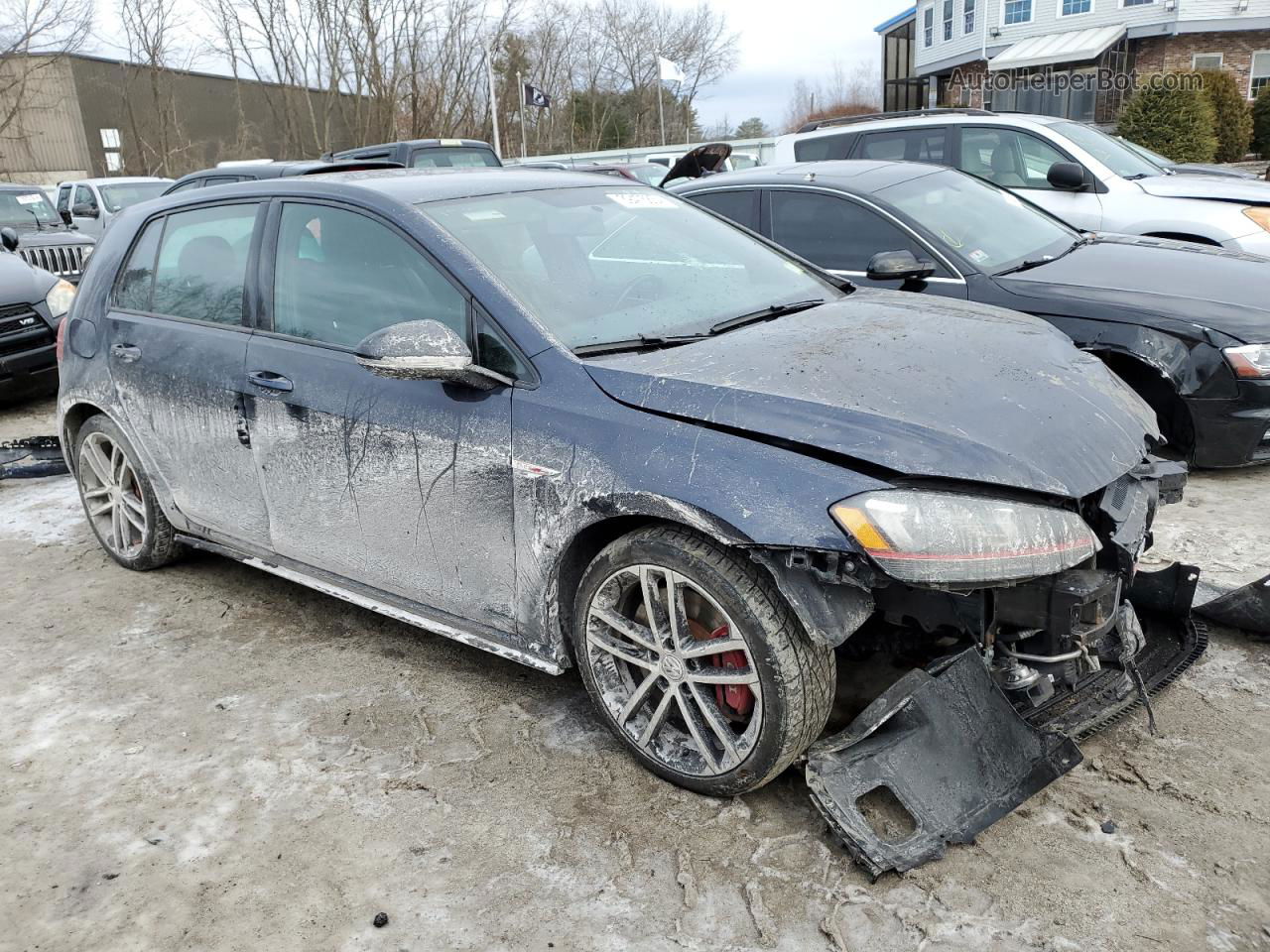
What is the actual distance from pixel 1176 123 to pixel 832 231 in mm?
21320

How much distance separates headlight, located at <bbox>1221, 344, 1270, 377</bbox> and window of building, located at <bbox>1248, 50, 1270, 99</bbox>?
33249 mm

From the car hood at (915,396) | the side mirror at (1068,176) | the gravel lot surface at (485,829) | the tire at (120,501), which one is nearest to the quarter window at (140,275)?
the tire at (120,501)

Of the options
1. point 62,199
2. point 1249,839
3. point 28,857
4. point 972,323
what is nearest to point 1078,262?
point 972,323

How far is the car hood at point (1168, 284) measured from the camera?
16.4 feet

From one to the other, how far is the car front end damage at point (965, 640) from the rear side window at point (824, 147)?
6413 millimetres

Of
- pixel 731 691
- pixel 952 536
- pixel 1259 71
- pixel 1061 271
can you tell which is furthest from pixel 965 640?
pixel 1259 71

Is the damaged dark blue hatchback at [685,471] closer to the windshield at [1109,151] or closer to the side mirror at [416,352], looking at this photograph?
the side mirror at [416,352]

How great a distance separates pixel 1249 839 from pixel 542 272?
99.1 inches

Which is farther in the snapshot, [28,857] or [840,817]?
[28,857]

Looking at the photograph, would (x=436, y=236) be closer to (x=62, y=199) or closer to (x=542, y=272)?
(x=542, y=272)

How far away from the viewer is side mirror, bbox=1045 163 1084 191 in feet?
25.2

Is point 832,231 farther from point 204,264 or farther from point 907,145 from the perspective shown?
point 204,264

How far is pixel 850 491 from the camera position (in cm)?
249

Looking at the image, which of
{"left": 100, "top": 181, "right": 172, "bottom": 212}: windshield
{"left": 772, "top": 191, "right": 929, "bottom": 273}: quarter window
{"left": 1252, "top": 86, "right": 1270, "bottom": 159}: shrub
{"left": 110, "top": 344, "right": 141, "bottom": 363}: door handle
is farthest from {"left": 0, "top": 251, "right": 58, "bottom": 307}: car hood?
{"left": 1252, "top": 86, "right": 1270, "bottom": 159}: shrub
